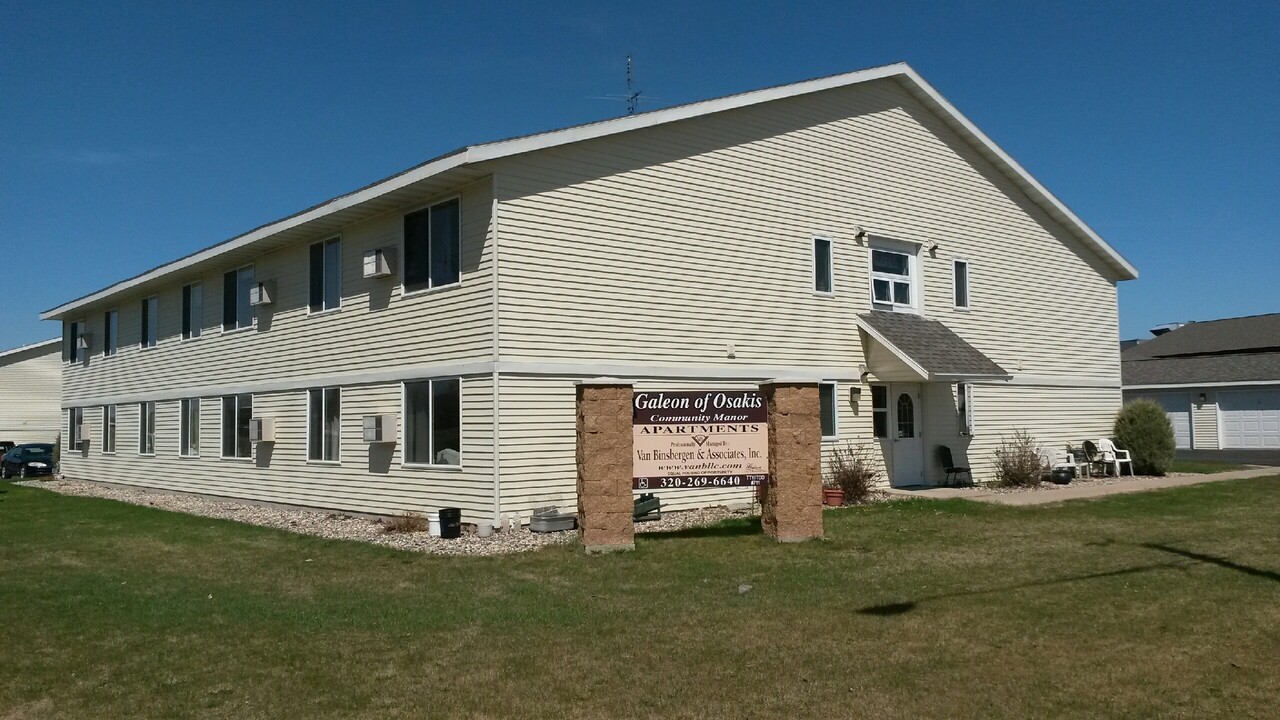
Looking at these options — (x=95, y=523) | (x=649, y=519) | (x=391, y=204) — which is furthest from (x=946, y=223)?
(x=95, y=523)

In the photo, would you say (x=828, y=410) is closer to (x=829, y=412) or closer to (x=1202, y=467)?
(x=829, y=412)

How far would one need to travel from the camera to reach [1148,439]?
77.2ft

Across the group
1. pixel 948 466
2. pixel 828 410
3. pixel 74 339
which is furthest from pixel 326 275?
pixel 74 339

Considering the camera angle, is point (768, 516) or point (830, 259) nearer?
point (768, 516)

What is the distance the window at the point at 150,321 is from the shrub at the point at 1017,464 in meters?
20.1

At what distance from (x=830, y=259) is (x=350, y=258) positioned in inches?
343

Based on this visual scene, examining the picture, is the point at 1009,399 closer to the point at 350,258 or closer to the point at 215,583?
the point at 350,258

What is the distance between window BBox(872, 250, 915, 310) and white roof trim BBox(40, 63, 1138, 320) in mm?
3400

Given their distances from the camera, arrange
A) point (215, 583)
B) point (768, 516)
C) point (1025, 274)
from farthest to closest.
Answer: point (1025, 274) < point (768, 516) < point (215, 583)

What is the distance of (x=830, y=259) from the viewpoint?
19094 millimetres

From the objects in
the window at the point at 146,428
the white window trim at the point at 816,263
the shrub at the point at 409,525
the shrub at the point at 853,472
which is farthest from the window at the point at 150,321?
the shrub at the point at 853,472

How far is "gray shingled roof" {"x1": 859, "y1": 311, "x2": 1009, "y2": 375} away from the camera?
1839cm

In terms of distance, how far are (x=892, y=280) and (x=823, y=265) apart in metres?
2.12

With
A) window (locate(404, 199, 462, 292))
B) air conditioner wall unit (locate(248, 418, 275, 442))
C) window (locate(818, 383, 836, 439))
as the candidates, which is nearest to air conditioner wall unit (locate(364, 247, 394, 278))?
window (locate(404, 199, 462, 292))
